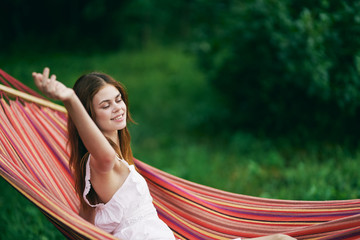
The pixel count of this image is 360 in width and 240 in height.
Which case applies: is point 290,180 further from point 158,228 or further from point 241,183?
point 158,228

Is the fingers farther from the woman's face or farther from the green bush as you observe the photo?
the green bush

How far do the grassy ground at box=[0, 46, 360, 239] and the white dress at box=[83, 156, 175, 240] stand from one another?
43 cm

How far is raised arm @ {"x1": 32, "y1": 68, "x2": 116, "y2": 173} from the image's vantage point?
4.00 ft

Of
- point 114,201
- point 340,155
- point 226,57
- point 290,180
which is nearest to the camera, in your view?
point 114,201

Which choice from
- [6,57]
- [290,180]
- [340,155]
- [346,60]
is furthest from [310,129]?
[6,57]

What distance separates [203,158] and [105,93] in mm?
2770

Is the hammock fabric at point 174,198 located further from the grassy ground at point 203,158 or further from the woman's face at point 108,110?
the grassy ground at point 203,158

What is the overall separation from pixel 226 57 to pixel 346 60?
59.7 inches

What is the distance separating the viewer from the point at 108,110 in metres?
1.55

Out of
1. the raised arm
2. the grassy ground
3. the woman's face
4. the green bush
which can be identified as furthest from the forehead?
the green bush

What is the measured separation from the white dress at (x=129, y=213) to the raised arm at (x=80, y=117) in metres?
0.17

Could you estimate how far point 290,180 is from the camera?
350cm

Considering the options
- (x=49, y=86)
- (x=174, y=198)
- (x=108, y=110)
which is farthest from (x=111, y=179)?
(x=174, y=198)

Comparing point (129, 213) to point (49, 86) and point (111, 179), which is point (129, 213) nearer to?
point (111, 179)
